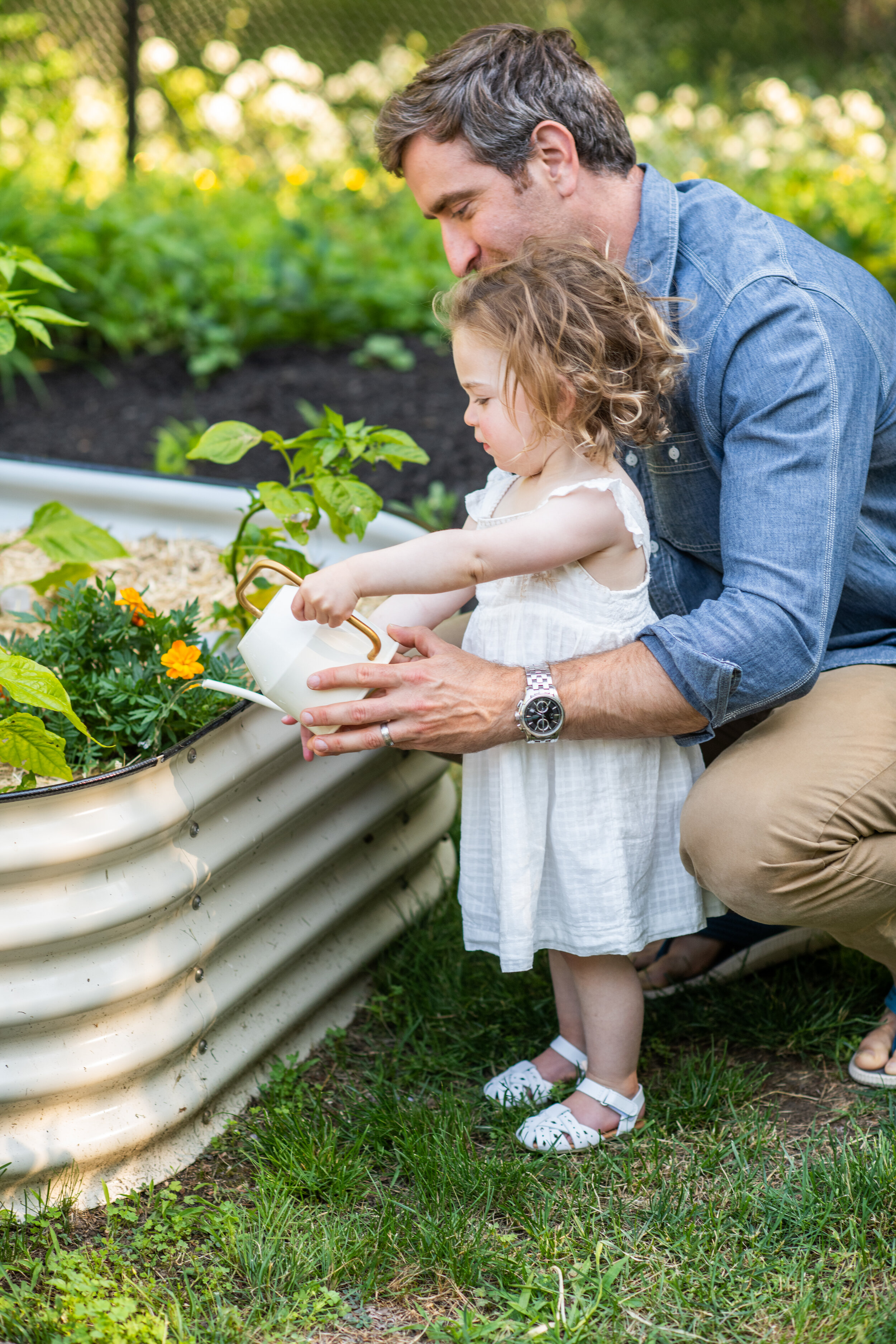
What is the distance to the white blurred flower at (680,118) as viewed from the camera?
Result: 7.21 meters

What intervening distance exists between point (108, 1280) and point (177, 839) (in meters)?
0.51

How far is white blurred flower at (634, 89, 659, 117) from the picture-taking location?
7.50 metres

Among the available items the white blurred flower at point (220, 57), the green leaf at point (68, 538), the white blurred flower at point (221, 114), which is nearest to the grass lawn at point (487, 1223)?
the green leaf at point (68, 538)

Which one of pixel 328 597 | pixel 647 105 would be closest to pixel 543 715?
pixel 328 597

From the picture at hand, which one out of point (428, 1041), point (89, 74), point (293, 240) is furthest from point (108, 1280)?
point (89, 74)

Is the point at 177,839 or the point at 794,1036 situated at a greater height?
the point at 177,839

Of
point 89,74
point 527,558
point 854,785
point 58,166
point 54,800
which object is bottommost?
point 854,785

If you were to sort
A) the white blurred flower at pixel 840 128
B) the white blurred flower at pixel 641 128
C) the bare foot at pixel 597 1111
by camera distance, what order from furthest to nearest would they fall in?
1. the white blurred flower at pixel 641 128
2. the white blurred flower at pixel 840 128
3. the bare foot at pixel 597 1111

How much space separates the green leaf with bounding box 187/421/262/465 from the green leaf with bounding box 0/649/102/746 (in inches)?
19.4

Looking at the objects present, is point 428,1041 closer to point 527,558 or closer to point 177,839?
point 177,839

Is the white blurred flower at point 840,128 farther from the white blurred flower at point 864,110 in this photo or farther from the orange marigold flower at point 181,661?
the orange marigold flower at point 181,661

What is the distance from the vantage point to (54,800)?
4.85ft

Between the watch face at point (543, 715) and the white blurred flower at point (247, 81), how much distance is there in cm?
737

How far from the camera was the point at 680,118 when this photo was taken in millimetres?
7430
